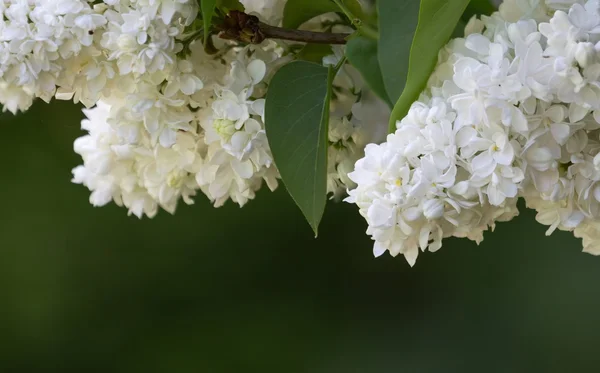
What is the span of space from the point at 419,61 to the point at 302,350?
201cm

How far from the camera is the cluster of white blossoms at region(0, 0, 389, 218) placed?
489 mm

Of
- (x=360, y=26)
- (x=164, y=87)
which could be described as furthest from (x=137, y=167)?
(x=360, y=26)

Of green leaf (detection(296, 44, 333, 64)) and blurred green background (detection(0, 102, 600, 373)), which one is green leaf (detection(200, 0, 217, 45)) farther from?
blurred green background (detection(0, 102, 600, 373))

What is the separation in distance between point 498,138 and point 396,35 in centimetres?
11

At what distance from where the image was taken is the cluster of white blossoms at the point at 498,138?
393 millimetres

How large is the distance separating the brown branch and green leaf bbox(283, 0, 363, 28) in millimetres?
22

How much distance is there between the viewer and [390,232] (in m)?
0.42

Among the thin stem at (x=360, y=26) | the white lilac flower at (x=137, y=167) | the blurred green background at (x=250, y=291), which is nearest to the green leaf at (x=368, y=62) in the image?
the thin stem at (x=360, y=26)

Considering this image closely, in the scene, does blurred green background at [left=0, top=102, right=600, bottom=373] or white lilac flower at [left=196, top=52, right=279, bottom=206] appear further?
blurred green background at [left=0, top=102, right=600, bottom=373]

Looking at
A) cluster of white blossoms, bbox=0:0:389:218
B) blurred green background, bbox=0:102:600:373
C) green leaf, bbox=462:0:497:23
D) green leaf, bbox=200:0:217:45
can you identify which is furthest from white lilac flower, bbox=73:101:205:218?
blurred green background, bbox=0:102:600:373

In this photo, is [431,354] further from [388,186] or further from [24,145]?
[388,186]

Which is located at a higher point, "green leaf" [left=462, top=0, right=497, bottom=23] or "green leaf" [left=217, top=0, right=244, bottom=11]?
"green leaf" [left=217, top=0, right=244, bottom=11]

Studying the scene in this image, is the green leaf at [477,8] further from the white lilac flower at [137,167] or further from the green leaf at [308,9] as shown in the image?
the white lilac flower at [137,167]

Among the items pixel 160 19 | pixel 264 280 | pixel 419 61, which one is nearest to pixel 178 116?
pixel 160 19
